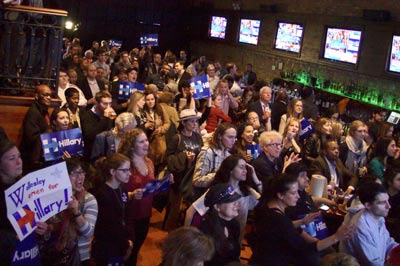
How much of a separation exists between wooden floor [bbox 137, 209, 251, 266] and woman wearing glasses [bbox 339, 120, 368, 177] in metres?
1.91

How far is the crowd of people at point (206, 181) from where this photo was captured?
389cm

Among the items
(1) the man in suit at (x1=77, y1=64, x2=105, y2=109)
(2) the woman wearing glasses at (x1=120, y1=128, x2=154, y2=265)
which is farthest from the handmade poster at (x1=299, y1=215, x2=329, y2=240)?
(1) the man in suit at (x1=77, y1=64, x2=105, y2=109)

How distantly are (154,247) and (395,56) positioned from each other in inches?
298

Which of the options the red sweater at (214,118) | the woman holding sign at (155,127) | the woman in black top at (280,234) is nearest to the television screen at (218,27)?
the red sweater at (214,118)

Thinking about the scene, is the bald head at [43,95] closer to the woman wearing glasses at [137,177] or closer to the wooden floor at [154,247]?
the woman wearing glasses at [137,177]

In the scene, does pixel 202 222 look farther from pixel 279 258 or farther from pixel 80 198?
pixel 80 198

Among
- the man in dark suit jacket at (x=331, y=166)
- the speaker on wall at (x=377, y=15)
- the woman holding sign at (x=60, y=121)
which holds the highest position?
the speaker on wall at (x=377, y=15)

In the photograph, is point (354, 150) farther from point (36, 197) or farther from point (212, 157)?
point (36, 197)

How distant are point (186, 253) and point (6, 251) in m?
1.21

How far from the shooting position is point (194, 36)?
2195cm

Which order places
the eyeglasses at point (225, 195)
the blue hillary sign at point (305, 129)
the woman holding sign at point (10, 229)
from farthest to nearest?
the blue hillary sign at point (305, 129) < the eyeglasses at point (225, 195) < the woman holding sign at point (10, 229)

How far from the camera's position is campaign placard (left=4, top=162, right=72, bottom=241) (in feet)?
11.2

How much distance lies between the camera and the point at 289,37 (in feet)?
50.1

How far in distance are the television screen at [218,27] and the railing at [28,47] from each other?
13.4m
